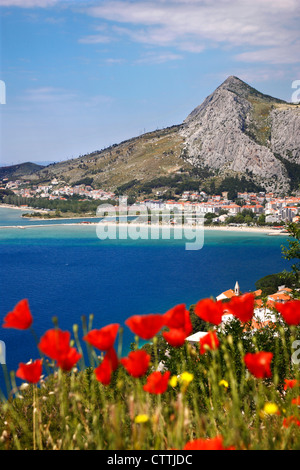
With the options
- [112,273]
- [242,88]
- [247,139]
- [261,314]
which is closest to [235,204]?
[247,139]

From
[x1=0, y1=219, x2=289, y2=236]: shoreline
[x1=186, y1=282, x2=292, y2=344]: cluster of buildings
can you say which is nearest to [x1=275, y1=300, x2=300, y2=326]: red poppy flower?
[x1=186, y1=282, x2=292, y2=344]: cluster of buildings

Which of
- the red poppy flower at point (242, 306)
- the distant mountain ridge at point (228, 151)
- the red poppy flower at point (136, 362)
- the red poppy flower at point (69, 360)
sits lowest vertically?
the red poppy flower at point (69, 360)

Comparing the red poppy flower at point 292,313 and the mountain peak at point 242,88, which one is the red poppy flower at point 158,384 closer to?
the red poppy flower at point 292,313

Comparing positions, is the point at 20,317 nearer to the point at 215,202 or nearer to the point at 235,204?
the point at 235,204

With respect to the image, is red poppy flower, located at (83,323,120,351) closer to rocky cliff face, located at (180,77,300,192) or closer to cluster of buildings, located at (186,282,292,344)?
cluster of buildings, located at (186,282,292,344)

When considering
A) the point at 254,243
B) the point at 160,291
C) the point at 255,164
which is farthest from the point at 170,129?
the point at 160,291

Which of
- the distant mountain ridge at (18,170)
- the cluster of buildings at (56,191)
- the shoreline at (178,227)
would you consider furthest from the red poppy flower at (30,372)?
the distant mountain ridge at (18,170)
